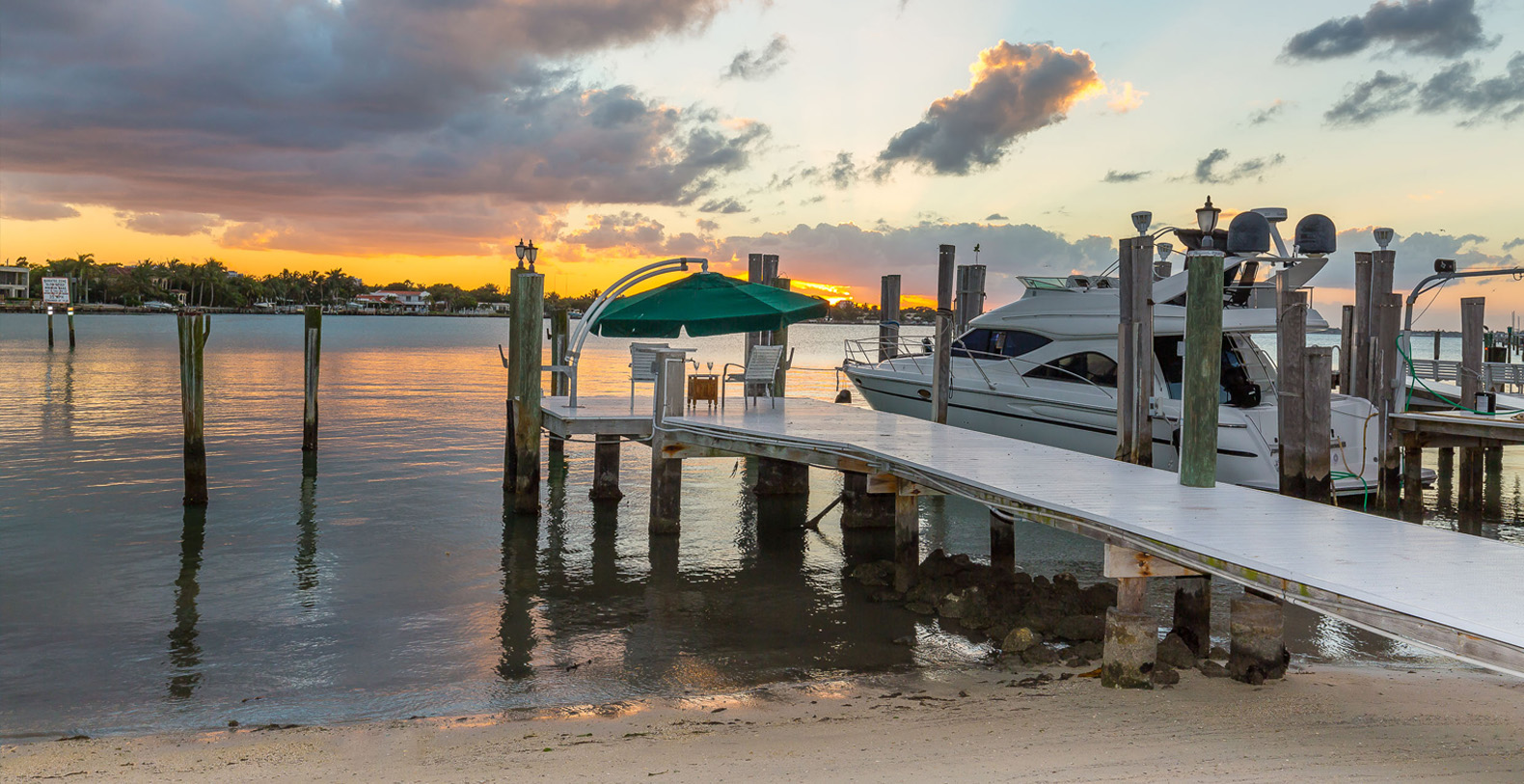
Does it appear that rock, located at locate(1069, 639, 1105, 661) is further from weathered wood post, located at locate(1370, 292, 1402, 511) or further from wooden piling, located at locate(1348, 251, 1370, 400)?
wooden piling, located at locate(1348, 251, 1370, 400)

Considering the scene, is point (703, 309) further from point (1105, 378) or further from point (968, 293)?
point (968, 293)

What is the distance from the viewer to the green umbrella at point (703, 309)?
42.9 ft

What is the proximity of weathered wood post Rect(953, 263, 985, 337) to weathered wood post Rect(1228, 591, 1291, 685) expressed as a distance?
573 inches

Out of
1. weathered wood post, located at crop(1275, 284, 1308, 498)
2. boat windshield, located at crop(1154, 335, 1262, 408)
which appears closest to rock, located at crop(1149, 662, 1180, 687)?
weathered wood post, located at crop(1275, 284, 1308, 498)

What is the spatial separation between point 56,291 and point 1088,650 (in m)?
65.9

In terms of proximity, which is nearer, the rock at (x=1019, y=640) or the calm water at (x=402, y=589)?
the calm water at (x=402, y=589)

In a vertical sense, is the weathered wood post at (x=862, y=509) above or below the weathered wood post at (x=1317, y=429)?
below

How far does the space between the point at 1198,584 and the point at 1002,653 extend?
1.62 metres

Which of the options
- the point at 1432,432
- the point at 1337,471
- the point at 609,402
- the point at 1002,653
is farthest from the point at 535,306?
the point at 1432,432

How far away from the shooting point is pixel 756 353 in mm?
13422

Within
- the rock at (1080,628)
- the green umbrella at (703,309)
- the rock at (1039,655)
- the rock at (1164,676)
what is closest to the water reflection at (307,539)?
the green umbrella at (703,309)

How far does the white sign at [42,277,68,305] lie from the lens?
56.5 metres

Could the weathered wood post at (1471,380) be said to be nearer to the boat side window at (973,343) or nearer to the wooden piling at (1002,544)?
the boat side window at (973,343)

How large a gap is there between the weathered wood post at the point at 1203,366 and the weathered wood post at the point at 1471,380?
9.54 m
